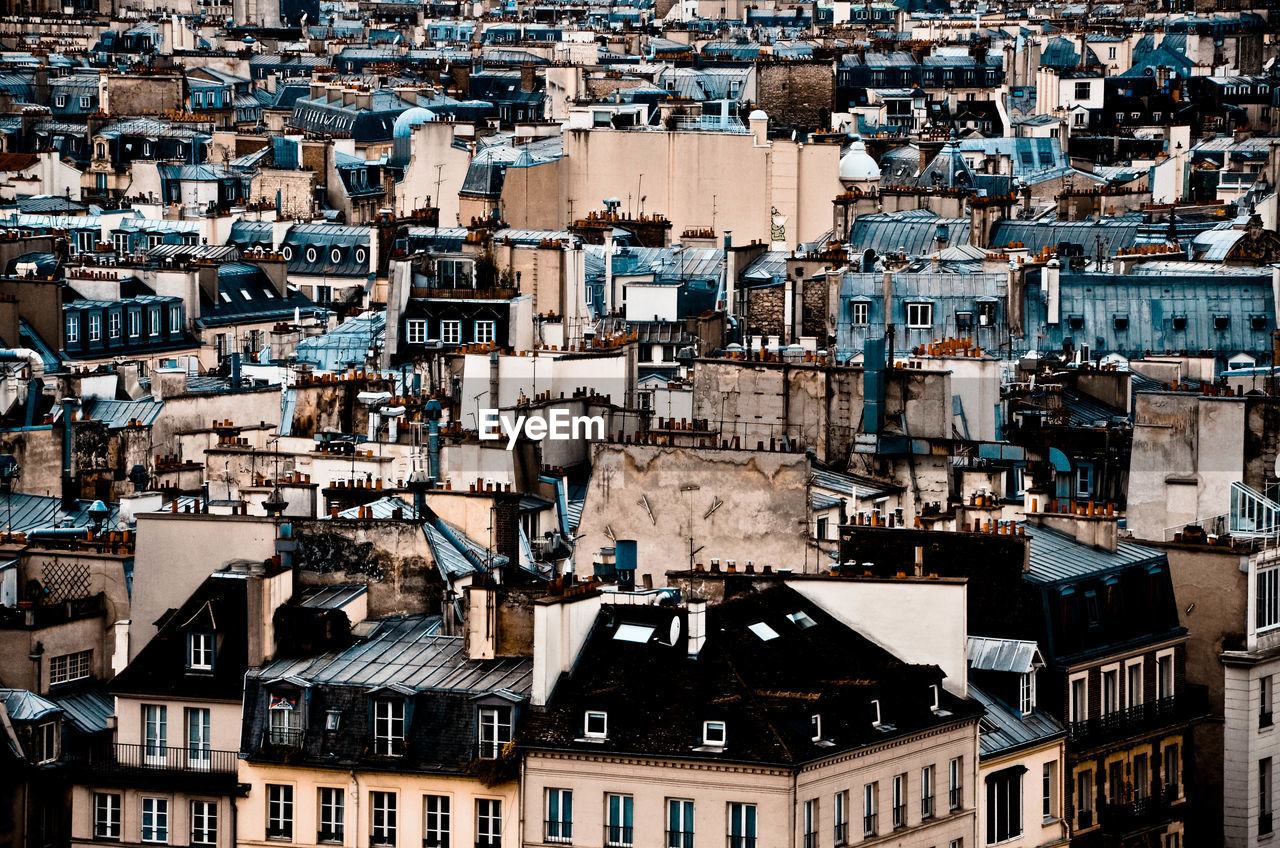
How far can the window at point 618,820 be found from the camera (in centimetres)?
4081

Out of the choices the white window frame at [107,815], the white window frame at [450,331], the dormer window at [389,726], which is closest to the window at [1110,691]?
the dormer window at [389,726]

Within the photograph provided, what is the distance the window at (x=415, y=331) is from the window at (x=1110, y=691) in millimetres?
24149

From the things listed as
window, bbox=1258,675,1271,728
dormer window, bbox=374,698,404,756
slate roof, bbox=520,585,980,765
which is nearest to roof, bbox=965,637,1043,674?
slate roof, bbox=520,585,980,765

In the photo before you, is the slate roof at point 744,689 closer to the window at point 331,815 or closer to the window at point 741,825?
the window at point 741,825

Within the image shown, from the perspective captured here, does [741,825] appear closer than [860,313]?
Yes

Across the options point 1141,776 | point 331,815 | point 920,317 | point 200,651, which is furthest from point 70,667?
point 920,317

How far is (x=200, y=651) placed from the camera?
44.2 m

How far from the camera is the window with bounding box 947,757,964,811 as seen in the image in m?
43.2

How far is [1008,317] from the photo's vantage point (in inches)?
2872

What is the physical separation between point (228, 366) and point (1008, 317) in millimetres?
14642

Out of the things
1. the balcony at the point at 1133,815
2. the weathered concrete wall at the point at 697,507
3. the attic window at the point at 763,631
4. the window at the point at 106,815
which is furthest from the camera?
the weathered concrete wall at the point at 697,507

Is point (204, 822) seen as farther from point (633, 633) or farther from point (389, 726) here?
point (633, 633)

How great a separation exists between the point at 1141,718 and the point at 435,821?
1064 cm

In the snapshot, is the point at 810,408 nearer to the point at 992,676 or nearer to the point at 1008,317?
the point at 992,676
